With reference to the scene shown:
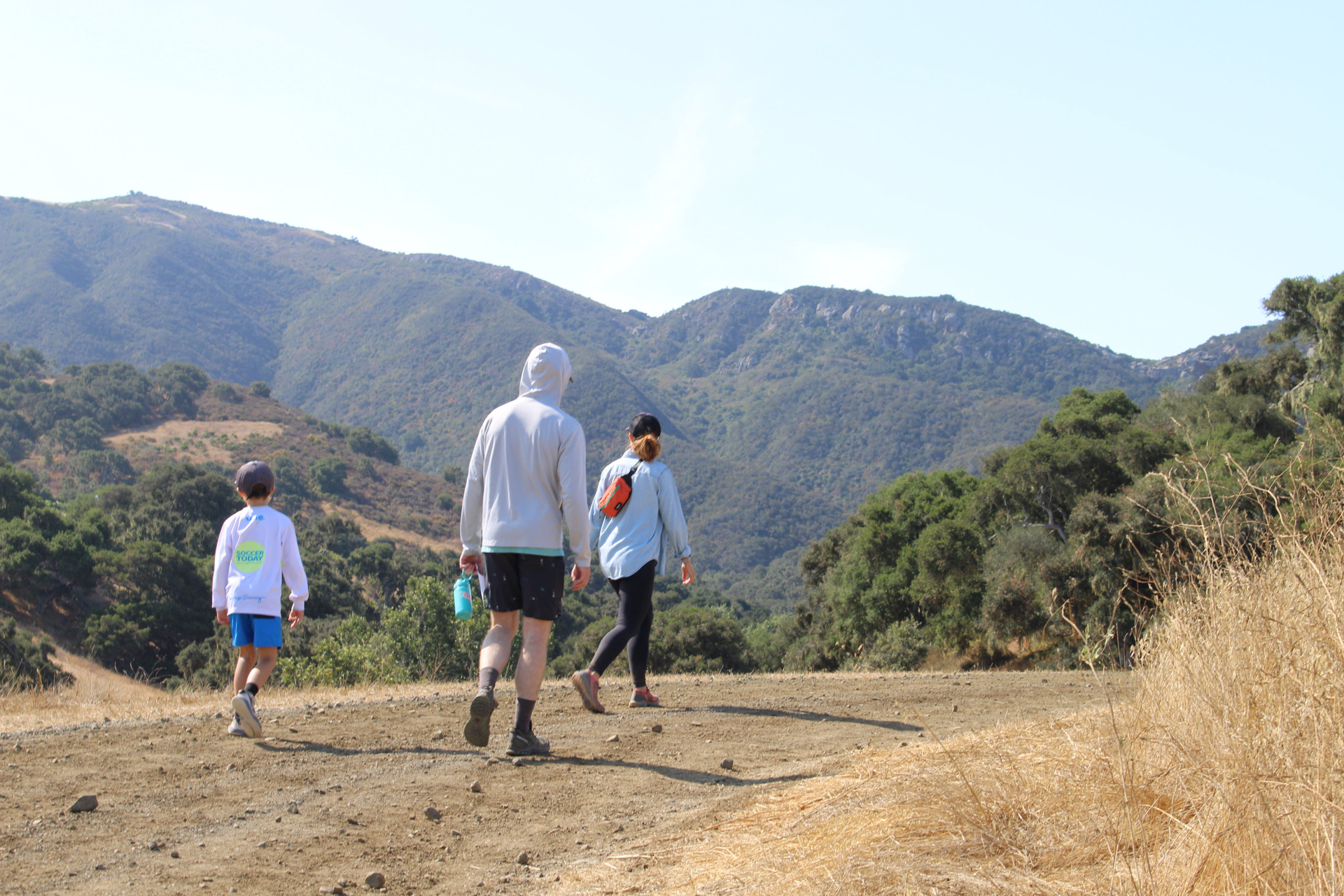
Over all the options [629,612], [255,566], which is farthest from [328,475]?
[629,612]

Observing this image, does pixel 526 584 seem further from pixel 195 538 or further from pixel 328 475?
pixel 328 475

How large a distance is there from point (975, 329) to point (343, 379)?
4438 inches

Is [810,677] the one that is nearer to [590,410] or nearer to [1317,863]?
[1317,863]

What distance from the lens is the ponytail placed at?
645cm

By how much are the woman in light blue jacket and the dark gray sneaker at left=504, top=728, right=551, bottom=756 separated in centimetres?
122

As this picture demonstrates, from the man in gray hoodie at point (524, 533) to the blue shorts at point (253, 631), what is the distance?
5.61 ft

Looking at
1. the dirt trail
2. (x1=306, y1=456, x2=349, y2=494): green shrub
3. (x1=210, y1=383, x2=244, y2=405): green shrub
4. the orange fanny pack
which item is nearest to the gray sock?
the dirt trail

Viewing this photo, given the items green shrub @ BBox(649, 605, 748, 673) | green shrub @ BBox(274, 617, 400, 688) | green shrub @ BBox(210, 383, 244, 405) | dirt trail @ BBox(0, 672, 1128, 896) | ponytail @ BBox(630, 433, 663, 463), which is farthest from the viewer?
green shrub @ BBox(210, 383, 244, 405)

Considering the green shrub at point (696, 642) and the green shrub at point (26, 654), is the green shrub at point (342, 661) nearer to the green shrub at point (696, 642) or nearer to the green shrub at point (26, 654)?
the green shrub at point (26, 654)

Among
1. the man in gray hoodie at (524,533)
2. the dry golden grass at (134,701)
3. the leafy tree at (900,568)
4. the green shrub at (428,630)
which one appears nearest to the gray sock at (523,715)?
the man in gray hoodie at (524,533)

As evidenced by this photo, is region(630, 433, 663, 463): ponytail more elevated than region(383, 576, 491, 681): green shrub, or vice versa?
region(630, 433, 663, 463): ponytail

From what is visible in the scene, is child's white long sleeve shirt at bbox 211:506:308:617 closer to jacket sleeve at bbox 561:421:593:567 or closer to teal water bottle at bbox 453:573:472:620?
teal water bottle at bbox 453:573:472:620

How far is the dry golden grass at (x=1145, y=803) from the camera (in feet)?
7.52

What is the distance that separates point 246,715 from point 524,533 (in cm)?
213
